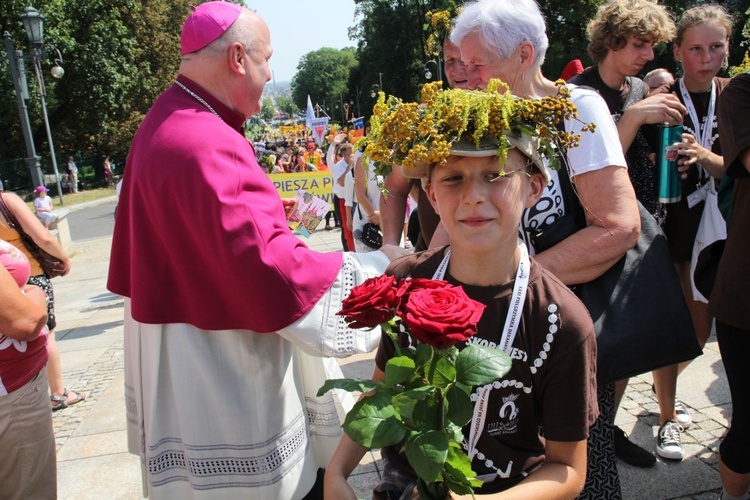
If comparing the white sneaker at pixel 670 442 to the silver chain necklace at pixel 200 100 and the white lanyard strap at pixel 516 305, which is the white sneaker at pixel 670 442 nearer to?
the white lanyard strap at pixel 516 305

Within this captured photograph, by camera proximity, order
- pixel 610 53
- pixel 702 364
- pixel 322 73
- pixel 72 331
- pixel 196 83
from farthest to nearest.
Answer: pixel 322 73
pixel 72 331
pixel 702 364
pixel 610 53
pixel 196 83

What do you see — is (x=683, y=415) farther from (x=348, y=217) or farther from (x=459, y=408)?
(x=348, y=217)

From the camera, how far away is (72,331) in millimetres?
7359

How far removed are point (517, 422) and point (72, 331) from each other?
7.04 m

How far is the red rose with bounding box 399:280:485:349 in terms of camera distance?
1.07m

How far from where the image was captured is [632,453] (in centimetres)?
318

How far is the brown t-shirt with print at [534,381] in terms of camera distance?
152 centimetres

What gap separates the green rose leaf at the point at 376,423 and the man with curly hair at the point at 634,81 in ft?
6.49

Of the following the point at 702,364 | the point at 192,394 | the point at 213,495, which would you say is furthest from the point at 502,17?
the point at 702,364

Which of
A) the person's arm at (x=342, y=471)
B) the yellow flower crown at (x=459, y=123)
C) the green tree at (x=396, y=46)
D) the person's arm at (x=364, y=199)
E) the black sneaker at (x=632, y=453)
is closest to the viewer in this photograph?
the yellow flower crown at (x=459, y=123)

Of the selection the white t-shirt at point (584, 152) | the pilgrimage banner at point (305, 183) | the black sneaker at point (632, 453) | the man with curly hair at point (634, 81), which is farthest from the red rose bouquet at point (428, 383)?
the pilgrimage banner at point (305, 183)

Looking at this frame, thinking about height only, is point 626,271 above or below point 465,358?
below

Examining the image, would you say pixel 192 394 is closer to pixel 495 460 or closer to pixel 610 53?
pixel 495 460

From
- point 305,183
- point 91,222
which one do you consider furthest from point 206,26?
point 91,222
